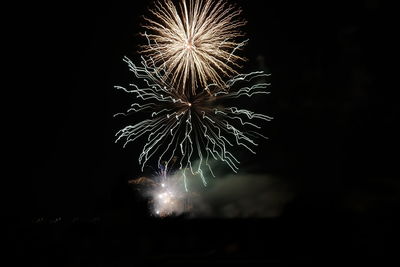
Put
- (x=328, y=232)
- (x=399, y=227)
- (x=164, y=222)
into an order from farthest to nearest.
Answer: (x=164, y=222), (x=328, y=232), (x=399, y=227)

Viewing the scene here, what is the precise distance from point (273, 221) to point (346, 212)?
179cm

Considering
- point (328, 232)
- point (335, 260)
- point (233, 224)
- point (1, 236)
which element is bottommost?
point (335, 260)

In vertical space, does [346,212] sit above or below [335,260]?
above

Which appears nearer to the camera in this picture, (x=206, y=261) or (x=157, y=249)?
(x=206, y=261)

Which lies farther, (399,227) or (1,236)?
(1,236)

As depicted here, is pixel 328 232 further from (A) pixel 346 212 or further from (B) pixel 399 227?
(B) pixel 399 227

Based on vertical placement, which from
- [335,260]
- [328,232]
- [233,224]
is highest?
[233,224]

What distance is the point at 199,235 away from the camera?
11.5 m

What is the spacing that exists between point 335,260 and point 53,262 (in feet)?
23.8

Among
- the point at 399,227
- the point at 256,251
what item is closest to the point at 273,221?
the point at 256,251

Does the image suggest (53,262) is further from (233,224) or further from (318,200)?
(318,200)

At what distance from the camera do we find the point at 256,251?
10633 millimetres

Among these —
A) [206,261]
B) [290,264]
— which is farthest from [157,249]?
[290,264]

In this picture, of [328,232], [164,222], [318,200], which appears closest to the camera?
[328,232]
